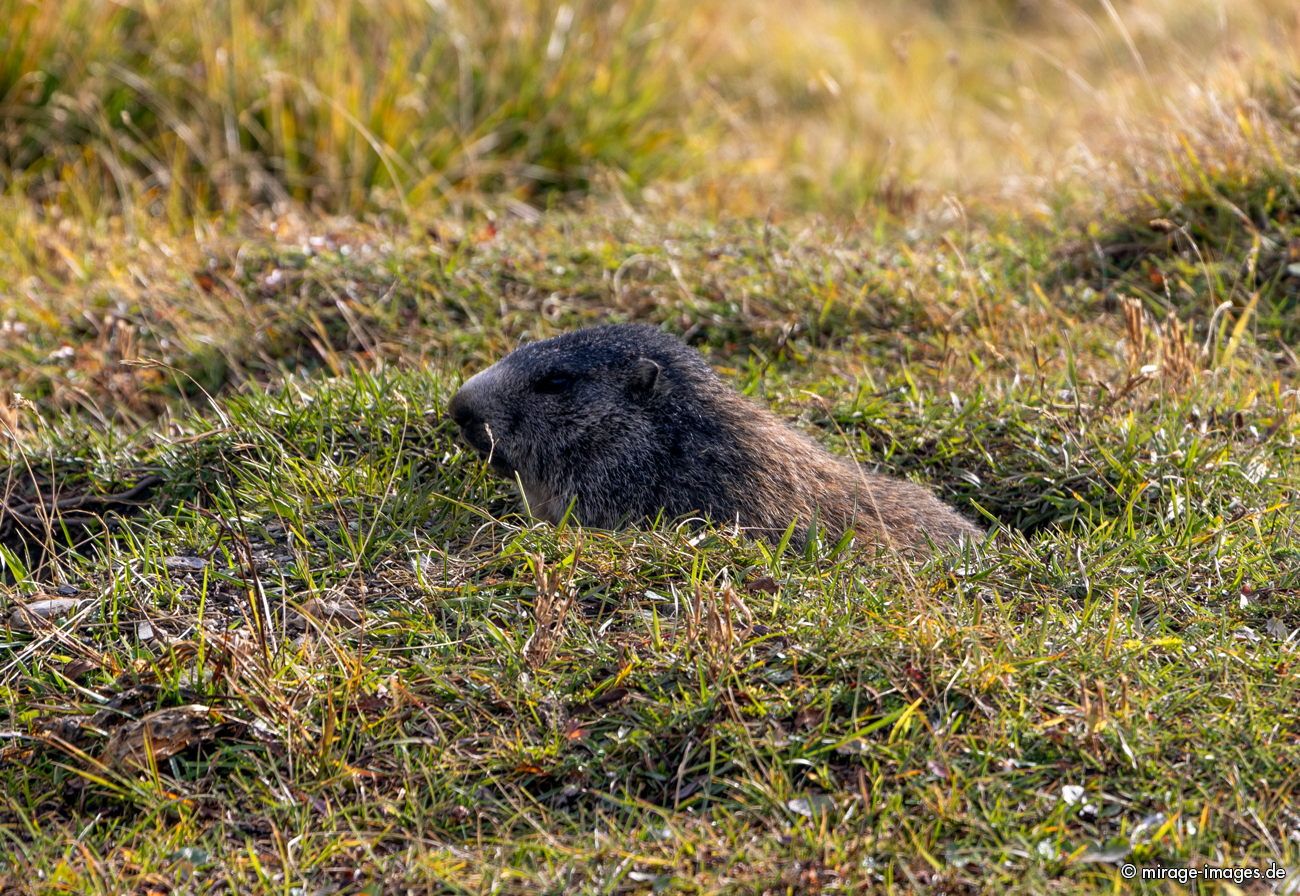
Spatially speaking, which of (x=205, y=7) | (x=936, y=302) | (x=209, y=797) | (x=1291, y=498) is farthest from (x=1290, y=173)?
(x=205, y=7)

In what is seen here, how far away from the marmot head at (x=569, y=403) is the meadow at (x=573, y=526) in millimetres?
251

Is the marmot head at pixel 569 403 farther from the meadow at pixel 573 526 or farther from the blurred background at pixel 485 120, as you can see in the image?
the blurred background at pixel 485 120

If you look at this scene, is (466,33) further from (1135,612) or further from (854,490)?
(1135,612)

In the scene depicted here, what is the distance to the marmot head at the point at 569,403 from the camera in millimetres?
4574

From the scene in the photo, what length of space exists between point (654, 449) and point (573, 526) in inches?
14.7

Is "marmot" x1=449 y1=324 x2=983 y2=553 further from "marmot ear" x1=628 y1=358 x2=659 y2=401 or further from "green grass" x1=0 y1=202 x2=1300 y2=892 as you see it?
"green grass" x1=0 y1=202 x2=1300 y2=892

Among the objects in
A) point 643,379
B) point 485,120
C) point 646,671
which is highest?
point 643,379

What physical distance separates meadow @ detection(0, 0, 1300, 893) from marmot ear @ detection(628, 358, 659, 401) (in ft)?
1.84

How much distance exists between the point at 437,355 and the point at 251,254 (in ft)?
4.63

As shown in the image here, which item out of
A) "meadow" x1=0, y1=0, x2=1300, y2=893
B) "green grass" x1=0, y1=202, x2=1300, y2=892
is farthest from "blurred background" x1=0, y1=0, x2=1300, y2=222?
"green grass" x1=0, y1=202, x2=1300, y2=892

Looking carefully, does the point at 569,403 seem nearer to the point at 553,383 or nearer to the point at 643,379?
the point at 553,383

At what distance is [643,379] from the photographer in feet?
15.0

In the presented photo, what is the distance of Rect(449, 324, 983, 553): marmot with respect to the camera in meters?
4.34

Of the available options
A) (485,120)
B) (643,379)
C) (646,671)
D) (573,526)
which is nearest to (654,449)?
(643,379)
